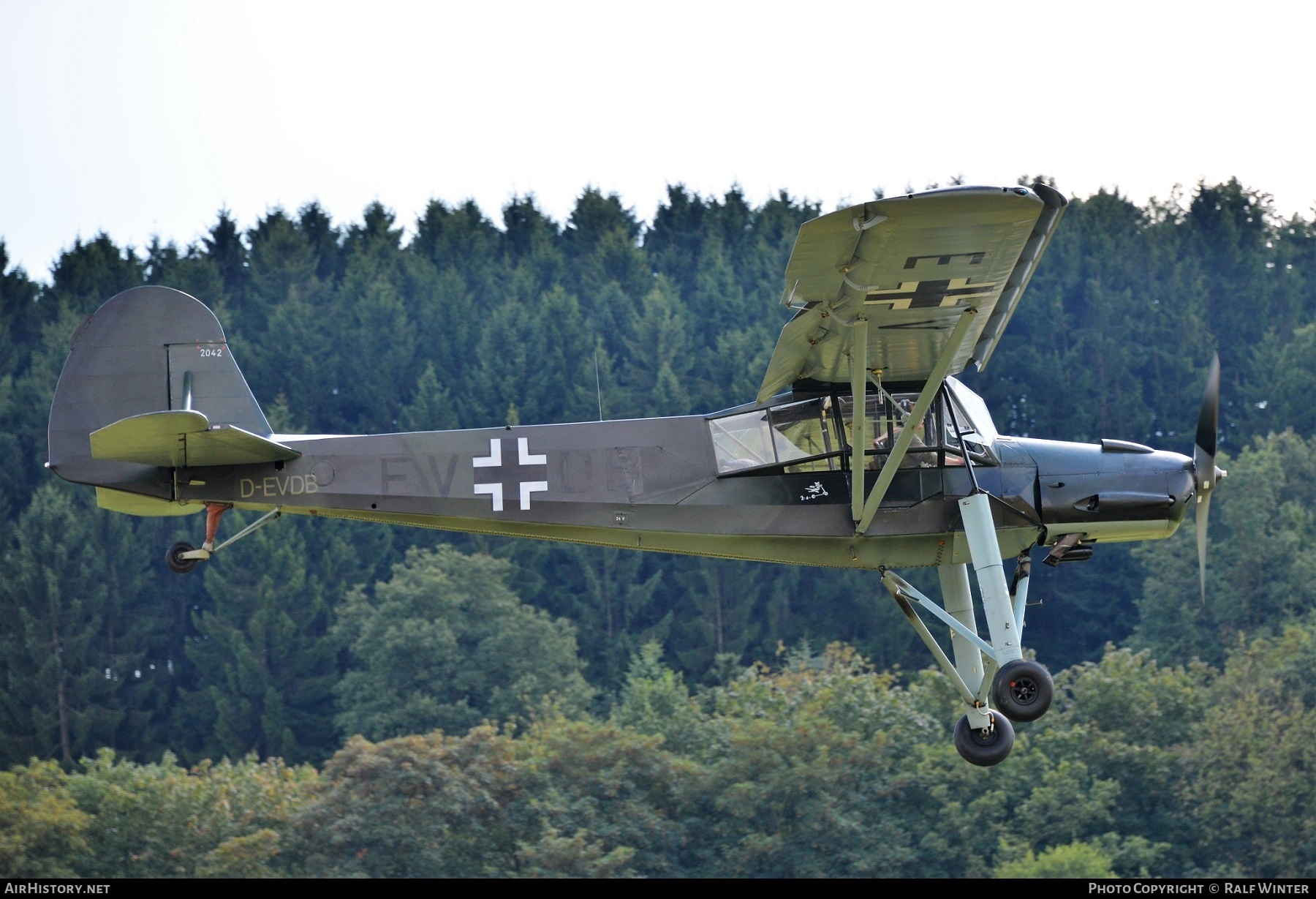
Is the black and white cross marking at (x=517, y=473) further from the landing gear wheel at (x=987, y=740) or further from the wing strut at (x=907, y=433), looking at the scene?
the landing gear wheel at (x=987, y=740)

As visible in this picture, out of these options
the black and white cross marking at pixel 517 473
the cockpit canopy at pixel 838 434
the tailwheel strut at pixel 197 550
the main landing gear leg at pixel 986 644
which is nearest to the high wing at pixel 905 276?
the cockpit canopy at pixel 838 434

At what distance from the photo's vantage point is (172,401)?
1459 centimetres

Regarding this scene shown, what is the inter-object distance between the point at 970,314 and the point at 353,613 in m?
56.8

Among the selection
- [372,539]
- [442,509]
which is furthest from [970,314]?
[372,539]

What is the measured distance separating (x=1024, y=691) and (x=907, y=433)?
204 cm

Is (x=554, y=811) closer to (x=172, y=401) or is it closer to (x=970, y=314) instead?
(x=172, y=401)

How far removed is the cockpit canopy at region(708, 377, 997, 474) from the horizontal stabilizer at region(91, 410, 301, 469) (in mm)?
3578

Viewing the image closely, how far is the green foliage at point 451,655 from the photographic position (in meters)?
58.9

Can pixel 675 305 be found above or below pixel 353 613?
above

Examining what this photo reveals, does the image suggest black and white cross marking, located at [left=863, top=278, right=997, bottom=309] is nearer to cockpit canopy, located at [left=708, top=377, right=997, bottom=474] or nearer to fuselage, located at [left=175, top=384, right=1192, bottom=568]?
cockpit canopy, located at [left=708, top=377, right=997, bottom=474]

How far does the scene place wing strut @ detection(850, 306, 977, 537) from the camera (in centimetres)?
1170

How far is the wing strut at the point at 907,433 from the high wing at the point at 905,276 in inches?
1.6

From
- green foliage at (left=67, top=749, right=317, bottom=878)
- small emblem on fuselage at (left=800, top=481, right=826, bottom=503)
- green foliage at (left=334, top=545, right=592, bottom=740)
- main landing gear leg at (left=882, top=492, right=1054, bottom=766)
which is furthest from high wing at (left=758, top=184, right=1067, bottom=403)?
green foliage at (left=334, top=545, right=592, bottom=740)

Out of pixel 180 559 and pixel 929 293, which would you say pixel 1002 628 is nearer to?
pixel 929 293
